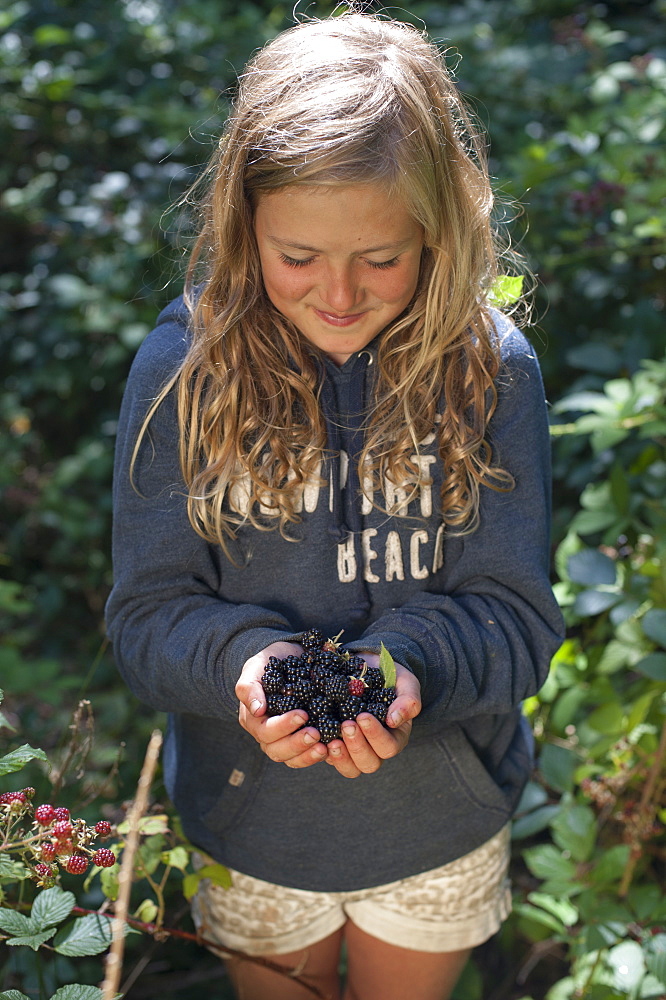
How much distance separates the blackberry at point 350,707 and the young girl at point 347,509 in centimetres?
11

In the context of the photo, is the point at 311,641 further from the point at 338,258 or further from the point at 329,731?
the point at 338,258

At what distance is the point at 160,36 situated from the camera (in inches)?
146

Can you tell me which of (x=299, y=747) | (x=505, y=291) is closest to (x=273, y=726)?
(x=299, y=747)

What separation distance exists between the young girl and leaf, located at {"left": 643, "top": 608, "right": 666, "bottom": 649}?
1.17ft

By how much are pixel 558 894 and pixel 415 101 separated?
151 centimetres

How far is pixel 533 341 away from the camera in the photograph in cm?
291

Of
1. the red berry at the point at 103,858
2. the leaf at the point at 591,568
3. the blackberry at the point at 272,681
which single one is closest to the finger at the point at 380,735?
the blackberry at the point at 272,681

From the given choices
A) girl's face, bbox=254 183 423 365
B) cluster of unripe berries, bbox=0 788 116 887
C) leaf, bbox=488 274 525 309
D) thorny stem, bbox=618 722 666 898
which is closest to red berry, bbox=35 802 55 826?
cluster of unripe berries, bbox=0 788 116 887

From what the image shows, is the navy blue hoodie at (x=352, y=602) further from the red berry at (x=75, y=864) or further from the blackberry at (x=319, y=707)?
the red berry at (x=75, y=864)

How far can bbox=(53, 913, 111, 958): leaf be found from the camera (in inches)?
49.7

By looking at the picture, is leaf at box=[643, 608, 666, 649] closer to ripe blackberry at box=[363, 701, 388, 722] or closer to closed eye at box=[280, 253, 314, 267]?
ripe blackberry at box=[363, 701, 388, 722]

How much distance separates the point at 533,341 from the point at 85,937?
217cm

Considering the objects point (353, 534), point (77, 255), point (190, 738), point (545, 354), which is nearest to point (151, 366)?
point (353, 534)

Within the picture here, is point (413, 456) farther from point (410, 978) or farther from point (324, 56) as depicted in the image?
point (410, 978)
